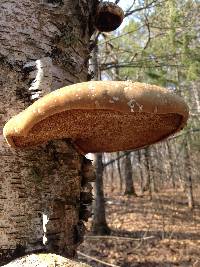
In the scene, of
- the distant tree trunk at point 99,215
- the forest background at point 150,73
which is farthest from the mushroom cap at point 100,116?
the distant tree trunk at point 99,215

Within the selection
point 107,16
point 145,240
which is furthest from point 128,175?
point 107,16

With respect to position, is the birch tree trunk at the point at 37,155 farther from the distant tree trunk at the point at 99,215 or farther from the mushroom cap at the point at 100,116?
the distant tree trunk at the point at 99,215

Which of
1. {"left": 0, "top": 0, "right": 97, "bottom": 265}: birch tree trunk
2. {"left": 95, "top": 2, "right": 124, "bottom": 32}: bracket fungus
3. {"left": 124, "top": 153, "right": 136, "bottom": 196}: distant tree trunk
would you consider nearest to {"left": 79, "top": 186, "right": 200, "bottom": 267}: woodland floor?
{"left": 124, "top": 153, "right": 136, "bottom": 196}: distant tree trunk

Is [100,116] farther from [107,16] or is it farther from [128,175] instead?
[128,175]

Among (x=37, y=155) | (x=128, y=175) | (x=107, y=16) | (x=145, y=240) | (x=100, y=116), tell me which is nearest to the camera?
(x=100, y=116)

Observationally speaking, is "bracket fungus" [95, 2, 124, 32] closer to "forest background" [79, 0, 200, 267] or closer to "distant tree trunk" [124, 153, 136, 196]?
"forest background" [79, 0, 200, 267]
